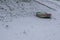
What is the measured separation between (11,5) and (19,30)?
11.0 feet

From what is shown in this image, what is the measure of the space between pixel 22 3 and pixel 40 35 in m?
4.35

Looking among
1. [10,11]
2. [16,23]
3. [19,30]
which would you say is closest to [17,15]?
[10,11]

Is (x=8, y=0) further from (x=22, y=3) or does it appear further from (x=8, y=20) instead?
(x=8, y=20)

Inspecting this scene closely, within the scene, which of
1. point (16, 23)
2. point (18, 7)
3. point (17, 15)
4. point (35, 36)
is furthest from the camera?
point (18, 7)

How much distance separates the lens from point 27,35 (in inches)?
218

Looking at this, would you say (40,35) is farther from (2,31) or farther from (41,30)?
(2,31)

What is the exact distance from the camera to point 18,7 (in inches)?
347

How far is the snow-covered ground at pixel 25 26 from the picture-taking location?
215 inches

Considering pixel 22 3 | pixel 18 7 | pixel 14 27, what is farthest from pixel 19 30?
pixel 22 3

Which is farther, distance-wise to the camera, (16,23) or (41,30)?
(16,23)

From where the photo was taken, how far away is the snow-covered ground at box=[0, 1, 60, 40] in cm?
546

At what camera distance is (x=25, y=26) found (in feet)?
20.6

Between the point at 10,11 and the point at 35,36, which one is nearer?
the point at 35,36

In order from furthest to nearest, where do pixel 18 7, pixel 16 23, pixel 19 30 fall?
pixel 18 7 → pixel 16 23 → pixel 19 30
